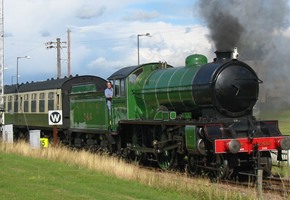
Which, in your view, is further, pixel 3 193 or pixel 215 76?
pixel 215 76

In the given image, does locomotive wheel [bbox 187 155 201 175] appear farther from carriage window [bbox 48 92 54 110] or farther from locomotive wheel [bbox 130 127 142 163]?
carriage window [bbox 48 92 54 110]

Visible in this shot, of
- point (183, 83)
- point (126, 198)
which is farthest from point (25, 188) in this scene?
point (183, 83)

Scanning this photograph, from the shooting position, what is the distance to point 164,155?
15055 mm

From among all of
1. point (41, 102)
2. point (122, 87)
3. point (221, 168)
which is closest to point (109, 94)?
point (122, 87)

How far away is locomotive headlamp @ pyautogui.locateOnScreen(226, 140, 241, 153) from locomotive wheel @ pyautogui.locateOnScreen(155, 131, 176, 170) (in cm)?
273

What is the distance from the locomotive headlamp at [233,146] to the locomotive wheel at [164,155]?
273 centimetres

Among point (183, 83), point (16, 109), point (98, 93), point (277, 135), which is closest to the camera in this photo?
point (277, 135)

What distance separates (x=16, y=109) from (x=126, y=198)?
74.4ft

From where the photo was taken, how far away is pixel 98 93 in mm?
18812

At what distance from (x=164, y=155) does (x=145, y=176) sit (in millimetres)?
3297

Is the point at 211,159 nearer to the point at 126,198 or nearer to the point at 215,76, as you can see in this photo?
the point at 215,76

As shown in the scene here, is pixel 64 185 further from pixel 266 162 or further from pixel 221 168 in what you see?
pixel 266 162

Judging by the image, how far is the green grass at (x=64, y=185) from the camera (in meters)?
8.54

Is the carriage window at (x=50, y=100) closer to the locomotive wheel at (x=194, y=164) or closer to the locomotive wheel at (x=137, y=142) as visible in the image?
the locomotive wheel at (x=137, y=142)
